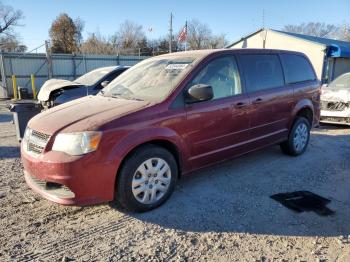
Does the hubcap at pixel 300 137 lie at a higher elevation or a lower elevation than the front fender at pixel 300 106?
lower

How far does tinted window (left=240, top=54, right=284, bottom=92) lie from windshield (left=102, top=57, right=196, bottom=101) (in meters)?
0.98

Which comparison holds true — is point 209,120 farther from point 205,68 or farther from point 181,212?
point 181,212

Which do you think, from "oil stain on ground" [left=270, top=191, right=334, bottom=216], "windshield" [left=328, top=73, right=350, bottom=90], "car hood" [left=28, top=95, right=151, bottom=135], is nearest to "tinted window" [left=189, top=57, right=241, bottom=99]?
"car hood" [left=28, top=95, right=151, bottom=135]

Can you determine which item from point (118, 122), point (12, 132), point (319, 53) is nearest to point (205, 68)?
point (118, 122)

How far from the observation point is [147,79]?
172 inches

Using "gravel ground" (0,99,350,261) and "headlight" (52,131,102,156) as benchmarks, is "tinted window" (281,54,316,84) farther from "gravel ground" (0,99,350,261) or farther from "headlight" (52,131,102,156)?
"headlight" (52,131,102,156)

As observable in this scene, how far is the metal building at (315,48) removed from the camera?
19203 millimetres

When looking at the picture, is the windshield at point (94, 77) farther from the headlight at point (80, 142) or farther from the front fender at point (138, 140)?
the headlight at point (80, 142)

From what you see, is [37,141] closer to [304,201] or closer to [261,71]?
[304,201]

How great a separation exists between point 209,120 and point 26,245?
2484 millimetres

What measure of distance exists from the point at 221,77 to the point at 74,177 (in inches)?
93.9

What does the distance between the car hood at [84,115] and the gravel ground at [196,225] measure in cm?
104

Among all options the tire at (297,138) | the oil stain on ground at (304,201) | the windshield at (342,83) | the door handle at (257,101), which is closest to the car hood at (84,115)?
the door handle at (257,101)

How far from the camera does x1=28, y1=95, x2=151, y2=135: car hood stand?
3.33 m
